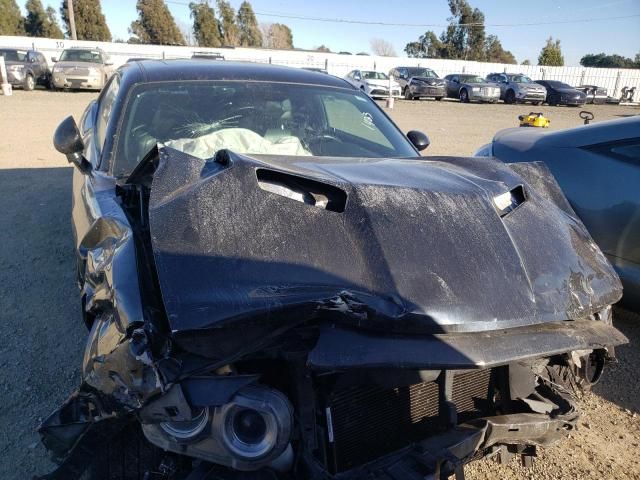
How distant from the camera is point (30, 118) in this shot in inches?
490

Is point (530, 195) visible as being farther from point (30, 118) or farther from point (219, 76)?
point (30, 118)

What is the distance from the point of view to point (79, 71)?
1855cm

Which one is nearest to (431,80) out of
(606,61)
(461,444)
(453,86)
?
(453,86)

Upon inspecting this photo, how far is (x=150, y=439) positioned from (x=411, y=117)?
15.8m

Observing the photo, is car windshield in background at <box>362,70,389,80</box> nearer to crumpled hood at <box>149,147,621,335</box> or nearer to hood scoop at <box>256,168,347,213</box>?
crumpled hood at <box>149,147,621,335</box>

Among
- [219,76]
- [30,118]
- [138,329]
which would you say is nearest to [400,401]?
[138,329]

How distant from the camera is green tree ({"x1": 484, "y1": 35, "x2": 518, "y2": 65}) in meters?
62.6

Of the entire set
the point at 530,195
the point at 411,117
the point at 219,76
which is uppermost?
the point at 219,76

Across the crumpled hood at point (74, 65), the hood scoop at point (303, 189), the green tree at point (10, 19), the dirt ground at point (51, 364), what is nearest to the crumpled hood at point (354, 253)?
the hood scoop at point (303, 189)

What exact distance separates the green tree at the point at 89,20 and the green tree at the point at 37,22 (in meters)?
2.19

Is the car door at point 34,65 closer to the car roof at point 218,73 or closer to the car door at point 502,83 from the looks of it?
the car roof at point 218,73

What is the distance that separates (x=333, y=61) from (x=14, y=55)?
1751cm

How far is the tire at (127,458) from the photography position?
1701mm

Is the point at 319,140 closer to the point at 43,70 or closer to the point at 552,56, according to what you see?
the point at 43,70
